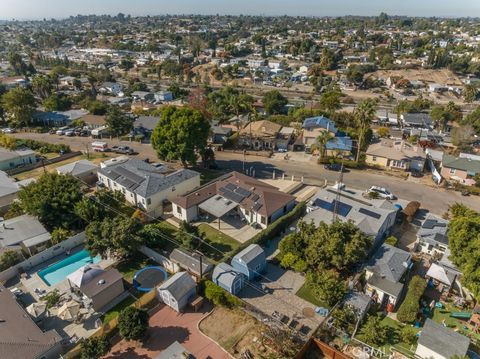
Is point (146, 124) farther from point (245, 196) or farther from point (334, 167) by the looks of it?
point (334, 167)

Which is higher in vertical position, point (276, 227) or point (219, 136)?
point (219, 136)

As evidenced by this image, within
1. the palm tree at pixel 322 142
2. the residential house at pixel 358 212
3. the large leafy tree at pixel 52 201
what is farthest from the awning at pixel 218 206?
the palm tree at pixel 322 142

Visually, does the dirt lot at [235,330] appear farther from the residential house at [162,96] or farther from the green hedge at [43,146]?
the residential house at [162,96]

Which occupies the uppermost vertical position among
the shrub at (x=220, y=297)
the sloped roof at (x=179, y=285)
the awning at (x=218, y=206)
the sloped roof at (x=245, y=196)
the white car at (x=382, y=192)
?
the sloped roof at (x=245, y=196)

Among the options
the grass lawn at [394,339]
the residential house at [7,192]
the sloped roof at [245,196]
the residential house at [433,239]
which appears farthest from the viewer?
the residential house at [7,192]

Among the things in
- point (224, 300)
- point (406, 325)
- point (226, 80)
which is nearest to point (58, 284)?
point (224, 300)

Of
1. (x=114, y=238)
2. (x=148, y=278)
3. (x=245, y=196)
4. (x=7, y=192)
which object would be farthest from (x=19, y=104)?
(x=148, y=278)
